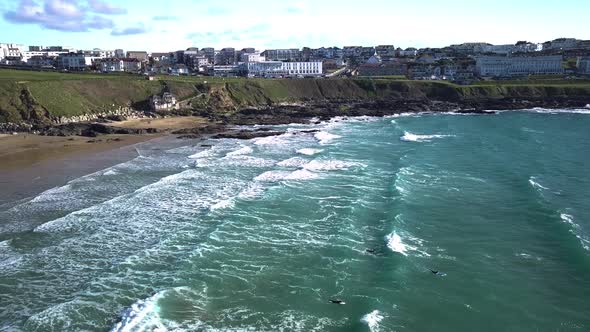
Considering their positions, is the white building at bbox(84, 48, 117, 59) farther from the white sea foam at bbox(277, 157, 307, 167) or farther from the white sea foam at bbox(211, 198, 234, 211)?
the white sea foam at bbox(211, 198, 234, 211)

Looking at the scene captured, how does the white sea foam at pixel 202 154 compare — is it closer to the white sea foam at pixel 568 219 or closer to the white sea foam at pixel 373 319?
the white sea foam at pixel 568 219

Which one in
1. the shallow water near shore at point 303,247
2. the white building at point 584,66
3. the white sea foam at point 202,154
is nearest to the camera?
the shallow water near shore at point 303,247

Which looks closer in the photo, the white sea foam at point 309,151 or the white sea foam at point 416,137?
the white sea foam at point 309,151

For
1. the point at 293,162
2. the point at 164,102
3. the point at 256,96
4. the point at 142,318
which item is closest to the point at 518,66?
the point at 256,96

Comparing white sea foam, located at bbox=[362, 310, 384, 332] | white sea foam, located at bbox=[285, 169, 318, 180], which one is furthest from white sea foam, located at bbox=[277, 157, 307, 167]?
white sea foam, located at bbox=[362, 310, 384, 332]

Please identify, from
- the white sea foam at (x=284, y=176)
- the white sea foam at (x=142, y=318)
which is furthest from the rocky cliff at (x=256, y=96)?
the white sea foam at (x=142, y=318)

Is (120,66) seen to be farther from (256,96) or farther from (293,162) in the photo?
(293,162)
